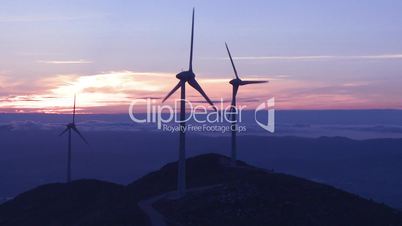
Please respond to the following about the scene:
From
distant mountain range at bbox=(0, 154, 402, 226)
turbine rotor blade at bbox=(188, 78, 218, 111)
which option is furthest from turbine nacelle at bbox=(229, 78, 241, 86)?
turbine rotor blade at bbox=(188, 78, 218, 111)

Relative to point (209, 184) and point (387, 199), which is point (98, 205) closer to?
point (209, 184)

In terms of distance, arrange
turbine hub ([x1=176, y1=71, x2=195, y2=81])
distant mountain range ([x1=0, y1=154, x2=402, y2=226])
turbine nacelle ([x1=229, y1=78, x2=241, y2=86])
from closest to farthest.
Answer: distant mountain range ([x1=0, y1=154, x2=402, y2=226]), turbine hub ([x1=176, y1=71, x2=195, y2=81]), turbine nacelle ([x1=229, y1=78, x2=241, y2=86])

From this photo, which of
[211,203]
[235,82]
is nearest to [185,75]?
[211,203]

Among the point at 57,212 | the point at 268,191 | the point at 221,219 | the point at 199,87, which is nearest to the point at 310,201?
the point at 268,191

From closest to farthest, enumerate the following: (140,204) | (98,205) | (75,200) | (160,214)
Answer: (160,214), (140,204), (98,205), (75,200)

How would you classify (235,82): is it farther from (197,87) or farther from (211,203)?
(211,203)

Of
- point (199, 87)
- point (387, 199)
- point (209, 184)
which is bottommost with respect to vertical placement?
point (387, 199)

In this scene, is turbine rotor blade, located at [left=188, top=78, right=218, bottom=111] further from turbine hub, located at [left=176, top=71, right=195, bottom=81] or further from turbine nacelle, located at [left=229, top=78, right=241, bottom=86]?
turbine nacelle, located at [left=229, top=78, right=241, bottom=86]

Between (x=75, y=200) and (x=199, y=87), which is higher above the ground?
(x=199, y=87)
